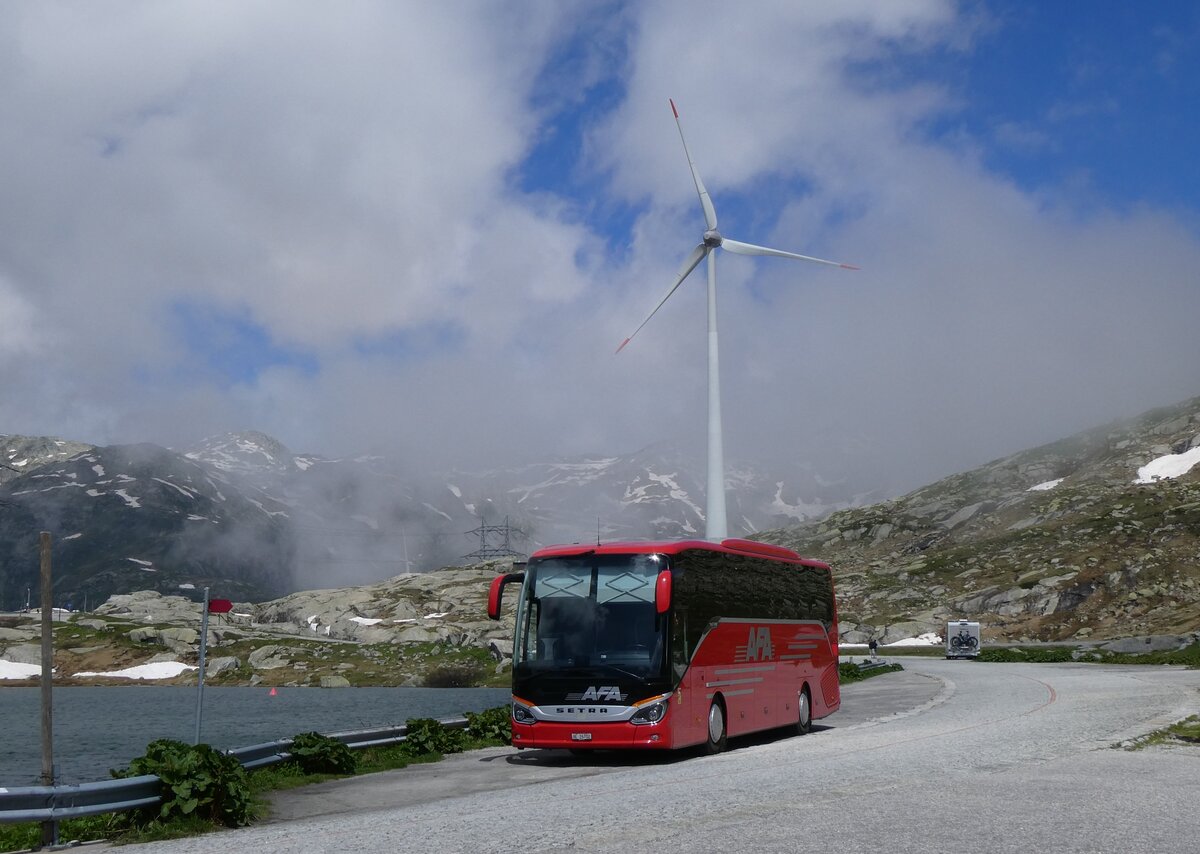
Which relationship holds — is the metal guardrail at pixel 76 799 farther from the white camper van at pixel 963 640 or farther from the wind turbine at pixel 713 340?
the white camper van at pixel 963 640

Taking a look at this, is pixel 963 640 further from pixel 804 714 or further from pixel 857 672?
pixel 804 714

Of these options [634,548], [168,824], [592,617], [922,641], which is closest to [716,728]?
[592,617]

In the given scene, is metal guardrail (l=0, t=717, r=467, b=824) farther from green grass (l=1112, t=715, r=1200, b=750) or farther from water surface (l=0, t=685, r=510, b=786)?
water surface (l=0, t=685, r=510, b=786)

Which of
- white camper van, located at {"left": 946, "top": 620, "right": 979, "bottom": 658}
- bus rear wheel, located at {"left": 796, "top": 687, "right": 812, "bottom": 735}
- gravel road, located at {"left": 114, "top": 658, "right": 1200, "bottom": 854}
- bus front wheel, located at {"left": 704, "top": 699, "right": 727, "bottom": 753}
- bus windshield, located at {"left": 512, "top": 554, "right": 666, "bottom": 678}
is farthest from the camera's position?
white camper van, located at {"left": 946, "top": 620, "right": 979, "bottom": 658}

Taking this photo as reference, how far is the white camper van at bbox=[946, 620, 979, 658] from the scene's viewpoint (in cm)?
10919

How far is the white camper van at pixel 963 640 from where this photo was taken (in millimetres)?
109188

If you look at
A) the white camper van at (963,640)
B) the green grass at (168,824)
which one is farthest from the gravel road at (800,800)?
the white camper van at (963,640)

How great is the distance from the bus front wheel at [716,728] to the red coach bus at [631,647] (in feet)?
0.09

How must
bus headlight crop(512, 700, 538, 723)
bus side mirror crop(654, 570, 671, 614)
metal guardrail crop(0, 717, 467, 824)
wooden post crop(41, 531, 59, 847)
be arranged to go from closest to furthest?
metal guardrail crop(0, 717, 467, 824) → wooden post crop(41, 531, 59, 847) → bus side mirror crop(654, 570, 671, 614) → bus headlight crop(512, 700, 538, 723)

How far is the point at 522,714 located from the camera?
90.2 ft

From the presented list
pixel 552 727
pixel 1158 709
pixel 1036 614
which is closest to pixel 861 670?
pixel 1158 709

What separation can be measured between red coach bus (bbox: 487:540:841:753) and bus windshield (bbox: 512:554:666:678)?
3 cm

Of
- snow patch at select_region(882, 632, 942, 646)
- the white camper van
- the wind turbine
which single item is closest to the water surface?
the wind turbine

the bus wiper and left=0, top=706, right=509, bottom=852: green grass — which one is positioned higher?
the bus wiper
